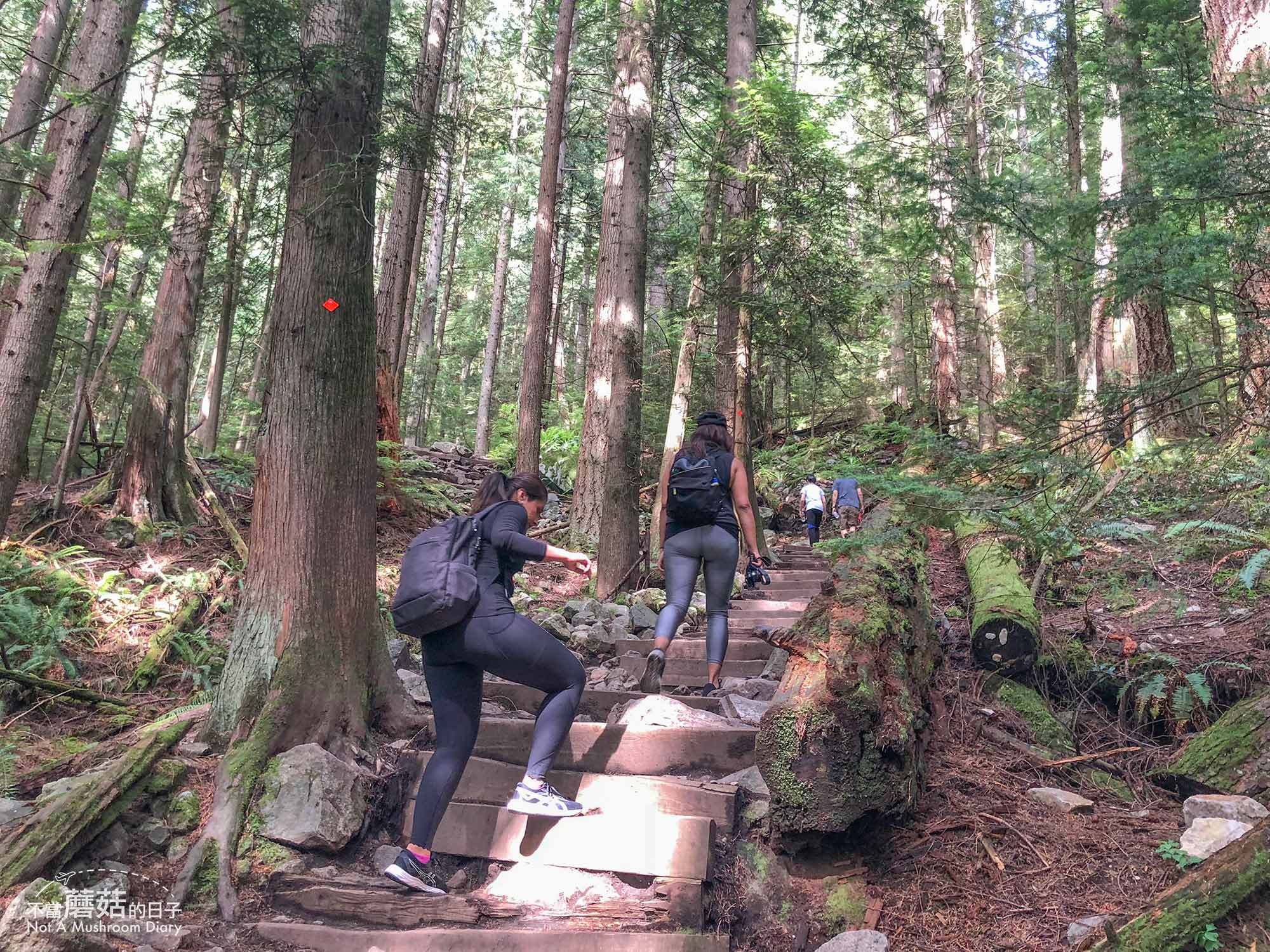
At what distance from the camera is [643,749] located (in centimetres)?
466

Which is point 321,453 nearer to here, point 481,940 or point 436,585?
point 436,585

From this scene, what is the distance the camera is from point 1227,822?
12.5 feet

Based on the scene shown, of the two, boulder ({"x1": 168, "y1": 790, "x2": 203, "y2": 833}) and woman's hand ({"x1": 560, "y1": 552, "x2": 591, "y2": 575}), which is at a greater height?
woman's hand ({"x1": 560, "y1": 552, "x2": 591, "y2": 575})

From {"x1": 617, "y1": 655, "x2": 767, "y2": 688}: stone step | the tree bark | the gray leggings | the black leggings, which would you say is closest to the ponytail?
the black leggings

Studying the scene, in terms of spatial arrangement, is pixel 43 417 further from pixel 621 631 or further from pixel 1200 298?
pixel 1200 298

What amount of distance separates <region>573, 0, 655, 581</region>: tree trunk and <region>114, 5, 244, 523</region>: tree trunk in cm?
490

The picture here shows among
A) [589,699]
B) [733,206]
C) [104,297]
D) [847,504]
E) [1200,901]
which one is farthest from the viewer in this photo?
[847,504]

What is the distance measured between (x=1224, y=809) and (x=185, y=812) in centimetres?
568

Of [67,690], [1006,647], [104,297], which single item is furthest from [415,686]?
[104,297]

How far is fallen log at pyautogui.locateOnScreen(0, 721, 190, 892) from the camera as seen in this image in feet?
11.7

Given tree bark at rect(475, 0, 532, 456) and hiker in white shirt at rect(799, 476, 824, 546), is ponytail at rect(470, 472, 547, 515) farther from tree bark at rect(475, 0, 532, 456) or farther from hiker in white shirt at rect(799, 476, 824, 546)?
tree bark at rect(475, 0, 532, 456)

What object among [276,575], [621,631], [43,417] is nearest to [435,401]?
[43,417]

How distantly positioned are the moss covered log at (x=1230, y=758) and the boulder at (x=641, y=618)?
4559mm

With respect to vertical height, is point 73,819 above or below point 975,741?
below
